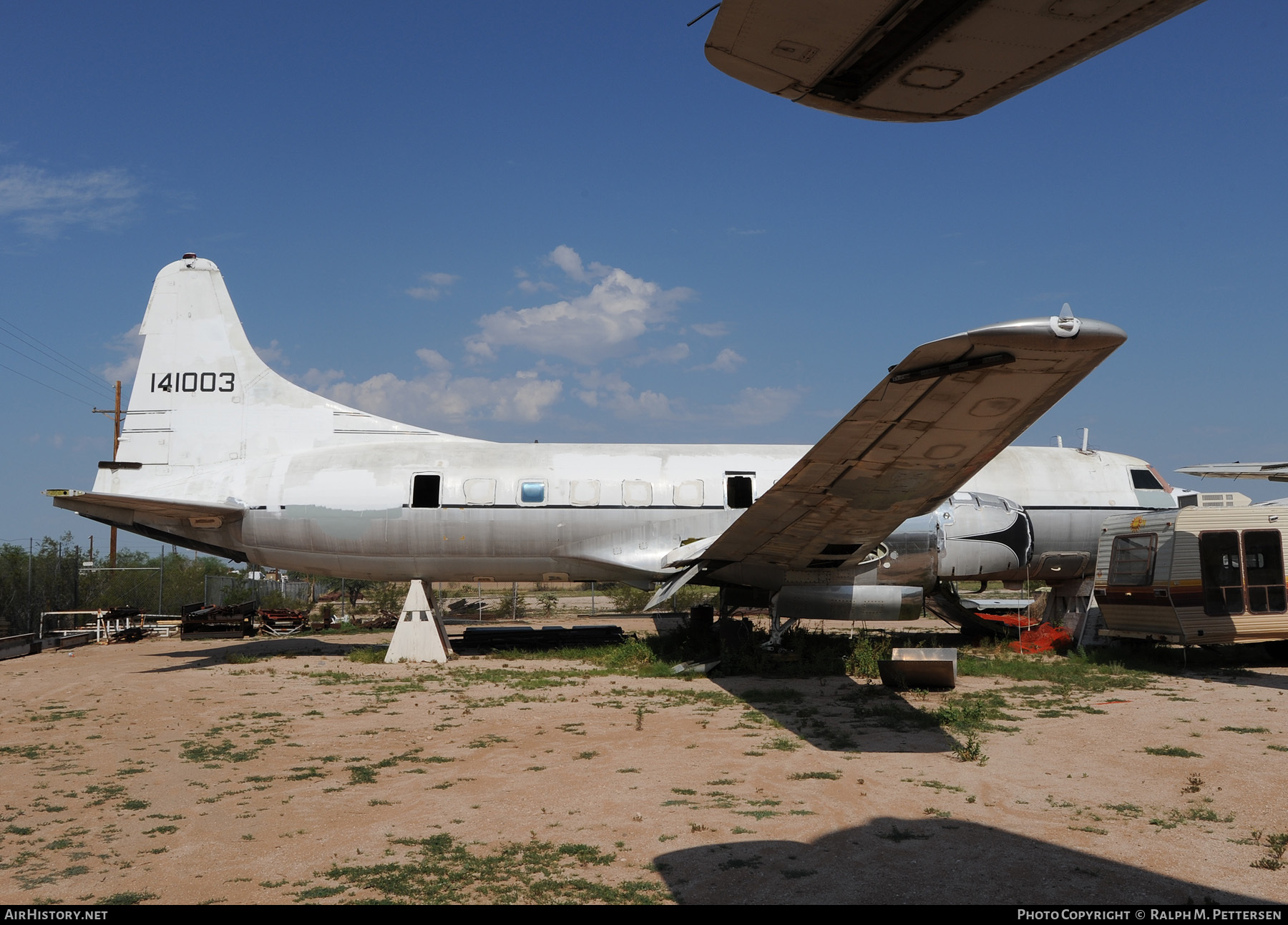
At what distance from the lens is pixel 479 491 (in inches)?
754

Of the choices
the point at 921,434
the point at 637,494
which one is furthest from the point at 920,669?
the point at 637,494

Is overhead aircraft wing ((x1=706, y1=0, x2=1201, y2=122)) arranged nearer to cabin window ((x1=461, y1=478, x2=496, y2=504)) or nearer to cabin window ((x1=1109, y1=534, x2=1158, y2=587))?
cabin window ((x1=1109, y1=534, x2=1158, y2=587))

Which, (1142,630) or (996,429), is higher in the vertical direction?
(996,429)

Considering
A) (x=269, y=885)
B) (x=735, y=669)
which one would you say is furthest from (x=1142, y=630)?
(x=269, y=885)

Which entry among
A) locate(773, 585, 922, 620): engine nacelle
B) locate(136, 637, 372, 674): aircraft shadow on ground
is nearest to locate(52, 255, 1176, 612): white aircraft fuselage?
locate(773, 585, 922, 620): engine nacelle

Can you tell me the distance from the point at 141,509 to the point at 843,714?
51.8 feet

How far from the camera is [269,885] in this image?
19.1ft

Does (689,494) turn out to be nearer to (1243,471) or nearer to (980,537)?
(980,537)

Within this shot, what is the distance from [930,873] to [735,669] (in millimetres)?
10798

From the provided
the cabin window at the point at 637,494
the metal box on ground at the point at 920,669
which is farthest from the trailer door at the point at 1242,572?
the cabin window at the point at 637,494

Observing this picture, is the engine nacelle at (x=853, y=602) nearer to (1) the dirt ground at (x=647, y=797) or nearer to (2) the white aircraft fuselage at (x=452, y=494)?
(2) the white aircraft fuselage at (x=452, y=494)

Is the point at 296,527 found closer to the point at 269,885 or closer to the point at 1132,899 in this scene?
→ the point at 269,885

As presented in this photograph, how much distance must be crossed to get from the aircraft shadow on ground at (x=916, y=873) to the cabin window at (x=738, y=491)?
12.8 meters

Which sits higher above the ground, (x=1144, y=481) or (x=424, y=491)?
(x=1144, y=481)
